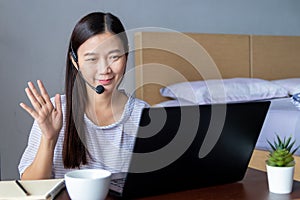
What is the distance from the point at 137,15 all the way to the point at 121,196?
73.8 inches

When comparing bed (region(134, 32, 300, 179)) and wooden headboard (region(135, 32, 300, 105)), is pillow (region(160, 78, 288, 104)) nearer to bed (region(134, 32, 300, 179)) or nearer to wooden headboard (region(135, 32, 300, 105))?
bed (region(134, 32, 300, 179))

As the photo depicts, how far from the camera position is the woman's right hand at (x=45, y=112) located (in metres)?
0.94

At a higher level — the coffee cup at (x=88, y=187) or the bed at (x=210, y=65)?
the bed at (x=210, y=65)

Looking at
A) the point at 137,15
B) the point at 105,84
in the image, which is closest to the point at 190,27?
the point at 137,15

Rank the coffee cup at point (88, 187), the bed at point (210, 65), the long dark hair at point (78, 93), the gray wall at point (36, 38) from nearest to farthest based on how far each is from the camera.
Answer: the coffee cup at point (88, 187)
the long dark hair at point (78, 93)
the gray wall at point (36, 38)
the bed at point (210, 65)

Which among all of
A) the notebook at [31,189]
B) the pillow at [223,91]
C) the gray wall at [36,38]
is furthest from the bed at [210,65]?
→ the notebook at [31,189]

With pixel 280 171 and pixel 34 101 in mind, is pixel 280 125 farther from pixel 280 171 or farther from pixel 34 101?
pixel 34 101

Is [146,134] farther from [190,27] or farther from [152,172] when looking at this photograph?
[190,27]

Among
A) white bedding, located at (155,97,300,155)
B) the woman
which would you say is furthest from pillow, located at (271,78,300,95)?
the woman

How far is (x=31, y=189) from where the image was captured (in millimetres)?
772

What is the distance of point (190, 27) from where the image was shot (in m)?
2.65

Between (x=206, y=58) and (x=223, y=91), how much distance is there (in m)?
0.48

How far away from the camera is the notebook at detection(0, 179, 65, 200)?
724 millimetres

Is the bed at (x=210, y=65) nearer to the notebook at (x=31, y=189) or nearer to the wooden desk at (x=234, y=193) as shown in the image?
the wooden desk at (x=234, y=193)
